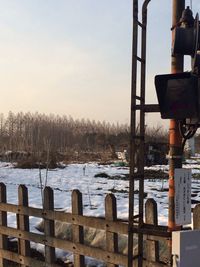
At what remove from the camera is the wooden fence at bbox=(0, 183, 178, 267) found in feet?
16.9

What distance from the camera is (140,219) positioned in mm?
4594

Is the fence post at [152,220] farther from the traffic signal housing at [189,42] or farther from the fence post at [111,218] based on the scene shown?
the traffic signal housing at [189,42]

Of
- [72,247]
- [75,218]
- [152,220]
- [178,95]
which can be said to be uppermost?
[178,95]

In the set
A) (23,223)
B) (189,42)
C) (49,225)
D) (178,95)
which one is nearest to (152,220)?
(178,95)

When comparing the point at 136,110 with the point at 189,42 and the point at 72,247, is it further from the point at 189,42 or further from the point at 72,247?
the point at 72,247

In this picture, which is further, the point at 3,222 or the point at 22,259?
the point at 3,222

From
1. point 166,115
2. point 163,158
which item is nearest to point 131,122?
point 166,115

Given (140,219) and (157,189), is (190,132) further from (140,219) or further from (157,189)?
(157,189)

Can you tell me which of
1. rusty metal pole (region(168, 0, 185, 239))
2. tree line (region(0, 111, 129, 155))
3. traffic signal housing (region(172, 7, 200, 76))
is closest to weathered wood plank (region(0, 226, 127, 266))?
rusty metal pole (region(168, 0, 185, 239))

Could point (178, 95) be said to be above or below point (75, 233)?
above

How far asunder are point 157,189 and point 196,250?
44.0 feet

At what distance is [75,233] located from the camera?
20.1 feet

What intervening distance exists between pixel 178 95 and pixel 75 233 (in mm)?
2979

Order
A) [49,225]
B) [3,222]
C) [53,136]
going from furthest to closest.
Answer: [53,136] < [3,222] < [49,225]
